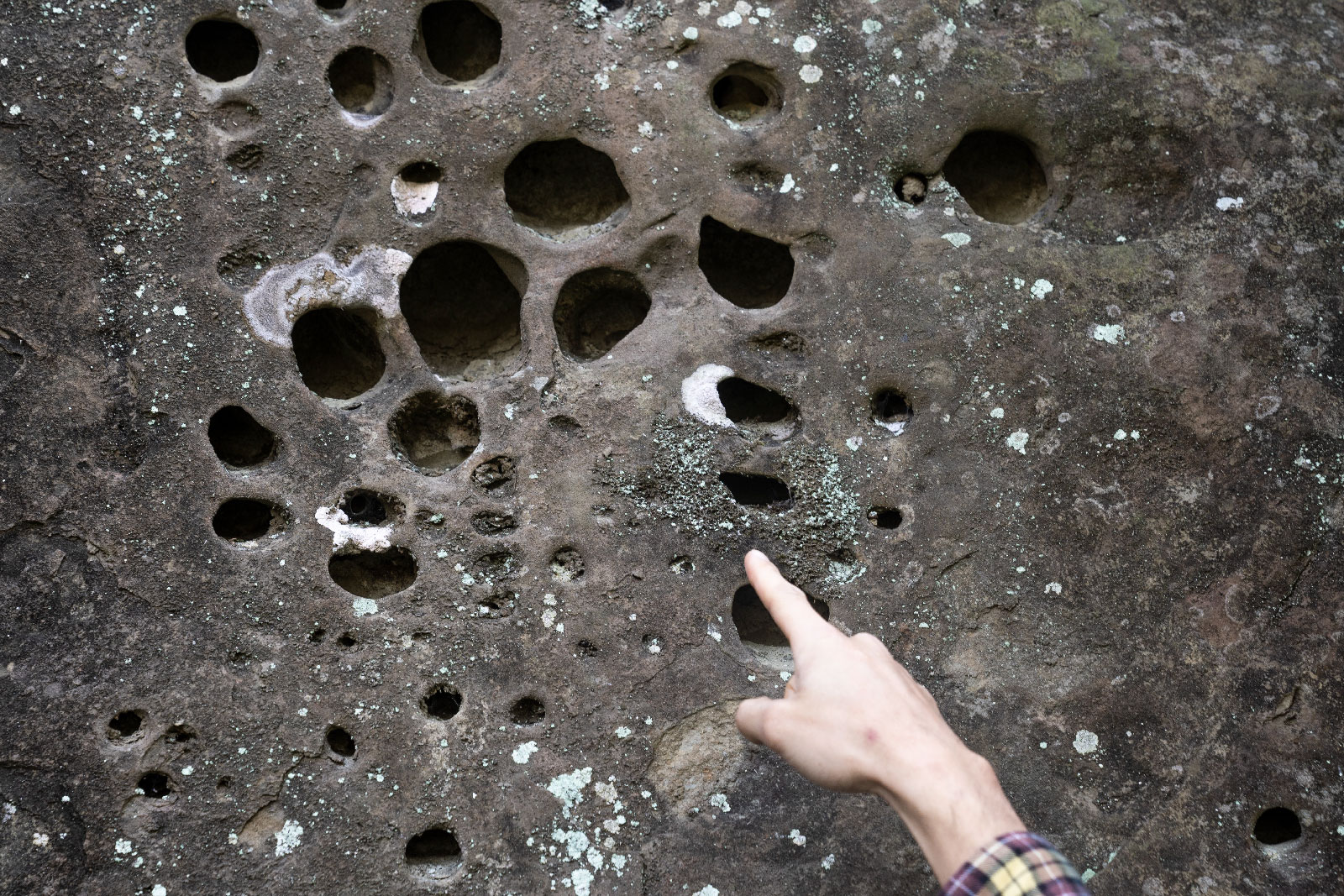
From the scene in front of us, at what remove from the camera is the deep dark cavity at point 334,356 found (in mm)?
2369

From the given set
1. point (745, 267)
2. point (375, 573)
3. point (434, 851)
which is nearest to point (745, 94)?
point (745, 267)

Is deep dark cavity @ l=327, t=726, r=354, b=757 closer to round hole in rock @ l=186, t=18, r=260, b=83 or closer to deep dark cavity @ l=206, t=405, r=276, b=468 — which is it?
deep dark cavity @ l=206, t=405, r=276, b=468

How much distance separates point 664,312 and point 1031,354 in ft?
2.71

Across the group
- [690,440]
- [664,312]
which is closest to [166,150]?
[664,312]

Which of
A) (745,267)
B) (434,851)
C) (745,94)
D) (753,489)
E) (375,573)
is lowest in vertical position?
(434,851)

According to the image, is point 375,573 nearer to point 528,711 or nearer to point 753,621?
point 528,711

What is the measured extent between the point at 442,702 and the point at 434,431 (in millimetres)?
610

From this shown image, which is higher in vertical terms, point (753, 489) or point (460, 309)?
point (460, 309)

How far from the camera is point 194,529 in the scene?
2.09 metres

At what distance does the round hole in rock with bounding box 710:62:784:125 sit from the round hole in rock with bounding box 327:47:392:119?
726 mm

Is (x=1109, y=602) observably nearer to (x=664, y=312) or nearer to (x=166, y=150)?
(x=664, y=312)

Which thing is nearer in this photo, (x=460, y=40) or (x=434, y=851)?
(x=434, y=851)

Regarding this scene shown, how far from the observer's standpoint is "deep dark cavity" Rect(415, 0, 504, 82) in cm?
245

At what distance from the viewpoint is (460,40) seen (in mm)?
2467
